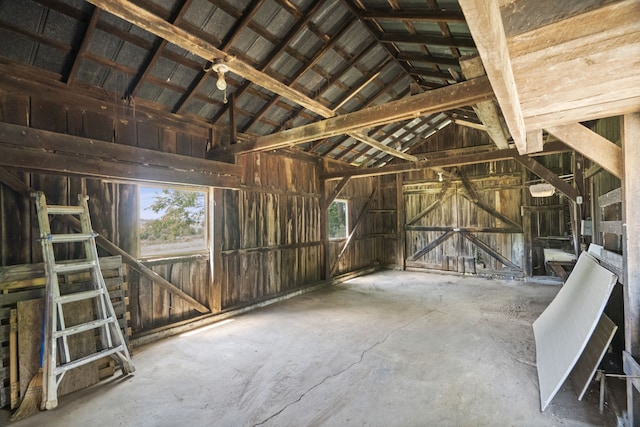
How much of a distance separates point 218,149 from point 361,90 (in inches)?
112

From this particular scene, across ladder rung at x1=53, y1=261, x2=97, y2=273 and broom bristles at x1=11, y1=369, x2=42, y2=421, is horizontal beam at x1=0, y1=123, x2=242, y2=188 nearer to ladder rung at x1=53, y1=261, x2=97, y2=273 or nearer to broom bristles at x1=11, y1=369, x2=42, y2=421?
ladder rung at x1=53, y1=261, x2=97, y2=273

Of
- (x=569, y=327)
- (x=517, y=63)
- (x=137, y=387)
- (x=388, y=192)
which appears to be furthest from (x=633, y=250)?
(x=388, y=192)

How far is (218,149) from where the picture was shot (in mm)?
4375

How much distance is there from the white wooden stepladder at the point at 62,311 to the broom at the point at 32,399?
106 mm

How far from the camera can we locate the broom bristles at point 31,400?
2.31m

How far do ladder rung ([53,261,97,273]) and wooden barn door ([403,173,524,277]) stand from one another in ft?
25.4

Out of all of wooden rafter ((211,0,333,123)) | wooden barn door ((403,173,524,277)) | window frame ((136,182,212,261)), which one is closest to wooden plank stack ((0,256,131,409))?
window frame ((136,182,212,261))

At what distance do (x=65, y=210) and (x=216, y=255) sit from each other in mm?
2005

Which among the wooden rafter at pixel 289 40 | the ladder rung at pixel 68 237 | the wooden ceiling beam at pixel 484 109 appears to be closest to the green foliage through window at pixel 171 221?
the ladder rung at pixel 68 237

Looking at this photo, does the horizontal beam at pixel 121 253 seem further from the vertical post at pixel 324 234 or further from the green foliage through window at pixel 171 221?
the vertical post at pixel 324 234

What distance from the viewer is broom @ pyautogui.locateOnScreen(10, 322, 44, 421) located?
2309 mm

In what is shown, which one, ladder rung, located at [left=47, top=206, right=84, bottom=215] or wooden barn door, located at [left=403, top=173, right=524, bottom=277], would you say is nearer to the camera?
ladder rung, located at [left=47, top=206, right=84, bottom=215]

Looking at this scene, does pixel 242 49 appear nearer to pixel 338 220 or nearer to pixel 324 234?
pixel 324 234

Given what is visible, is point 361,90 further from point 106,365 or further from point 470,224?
point 106,365
